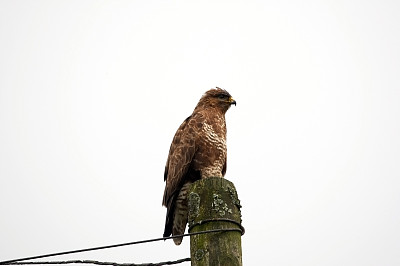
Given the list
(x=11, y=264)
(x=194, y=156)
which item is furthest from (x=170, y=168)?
(x=11, y=264)

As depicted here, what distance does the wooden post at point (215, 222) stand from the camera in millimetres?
2854

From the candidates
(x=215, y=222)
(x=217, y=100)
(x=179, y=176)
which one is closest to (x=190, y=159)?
(x=179, y=176)

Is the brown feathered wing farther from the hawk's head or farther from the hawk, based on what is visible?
the hawk's head

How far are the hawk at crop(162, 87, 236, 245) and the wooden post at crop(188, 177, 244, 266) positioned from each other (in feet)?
7.03

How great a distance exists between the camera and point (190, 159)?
18.9 feet

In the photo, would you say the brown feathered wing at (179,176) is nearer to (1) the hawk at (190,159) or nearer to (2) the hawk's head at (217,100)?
(1) the hawk at (190,159)

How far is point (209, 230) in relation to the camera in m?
2.94

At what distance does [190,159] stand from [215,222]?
2.80m

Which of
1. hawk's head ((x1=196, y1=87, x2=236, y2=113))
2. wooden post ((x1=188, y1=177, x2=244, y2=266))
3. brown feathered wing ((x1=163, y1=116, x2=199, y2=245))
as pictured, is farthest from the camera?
hawk's head ((x1=196, y1=87, x2=236, y2=113))

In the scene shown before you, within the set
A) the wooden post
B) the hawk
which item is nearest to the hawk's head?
the hawk

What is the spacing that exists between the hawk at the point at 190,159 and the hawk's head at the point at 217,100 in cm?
21

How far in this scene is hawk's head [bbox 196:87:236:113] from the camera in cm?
684

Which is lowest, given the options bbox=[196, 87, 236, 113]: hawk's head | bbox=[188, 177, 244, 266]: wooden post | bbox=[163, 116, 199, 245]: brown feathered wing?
bbox=[188, 177, 244, 266]: wooden post

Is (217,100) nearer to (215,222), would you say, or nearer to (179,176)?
(179,176)
